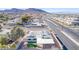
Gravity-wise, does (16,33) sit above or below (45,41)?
above

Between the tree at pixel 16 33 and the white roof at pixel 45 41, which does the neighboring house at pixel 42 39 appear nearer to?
the white roof at pixel 45 41

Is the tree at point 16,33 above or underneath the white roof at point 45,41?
above

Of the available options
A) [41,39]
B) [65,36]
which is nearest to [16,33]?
[41,39]

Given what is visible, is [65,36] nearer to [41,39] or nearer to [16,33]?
[41,39]

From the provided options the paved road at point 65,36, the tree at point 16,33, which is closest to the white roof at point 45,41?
the paved road at point 65,36

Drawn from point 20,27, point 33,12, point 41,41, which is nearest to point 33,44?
point 41,41

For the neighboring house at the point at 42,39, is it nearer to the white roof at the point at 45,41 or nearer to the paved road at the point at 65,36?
the white roof at the point at 45,41

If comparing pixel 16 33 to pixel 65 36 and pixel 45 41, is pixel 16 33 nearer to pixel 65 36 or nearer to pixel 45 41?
pixel 45 41

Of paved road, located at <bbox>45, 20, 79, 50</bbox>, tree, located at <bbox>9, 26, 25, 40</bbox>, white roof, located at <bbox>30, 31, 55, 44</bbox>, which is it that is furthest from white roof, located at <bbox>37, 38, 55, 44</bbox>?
tree, located at <bbox>9, 26, 25, 40</bbox>

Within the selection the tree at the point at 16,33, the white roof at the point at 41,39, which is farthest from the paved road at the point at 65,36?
the tree at the point at 16,33

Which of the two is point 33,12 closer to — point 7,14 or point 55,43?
point 7,14
